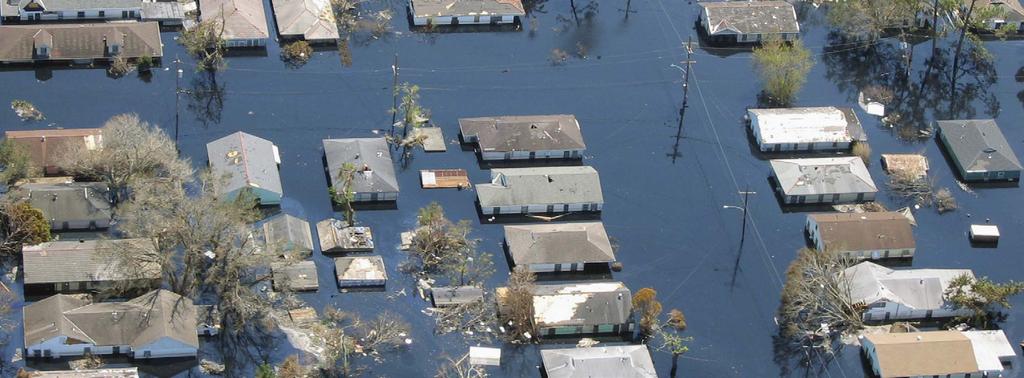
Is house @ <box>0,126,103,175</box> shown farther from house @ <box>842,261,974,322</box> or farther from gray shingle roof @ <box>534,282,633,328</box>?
house @ <box>842,261,974,322</box>

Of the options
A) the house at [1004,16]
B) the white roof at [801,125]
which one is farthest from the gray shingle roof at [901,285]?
the house at [1004,16]

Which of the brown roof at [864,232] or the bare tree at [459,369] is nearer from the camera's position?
the bare tree at [459,369]

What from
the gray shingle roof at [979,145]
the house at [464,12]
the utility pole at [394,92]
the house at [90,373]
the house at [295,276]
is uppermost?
the house at [464,12]

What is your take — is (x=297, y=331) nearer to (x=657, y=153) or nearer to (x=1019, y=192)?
(x=657, y=153)

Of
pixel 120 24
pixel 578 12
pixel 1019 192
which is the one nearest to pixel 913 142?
pixel 1019 192

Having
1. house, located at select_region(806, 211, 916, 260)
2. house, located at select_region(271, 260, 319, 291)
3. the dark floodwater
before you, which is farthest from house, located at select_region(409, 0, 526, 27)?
house, located at select_region(806, 211, 916, 260)

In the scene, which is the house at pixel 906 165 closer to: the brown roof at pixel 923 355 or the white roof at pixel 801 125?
the white roof at pixel 801 125

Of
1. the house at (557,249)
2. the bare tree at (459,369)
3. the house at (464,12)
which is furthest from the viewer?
the house at (464,12)
